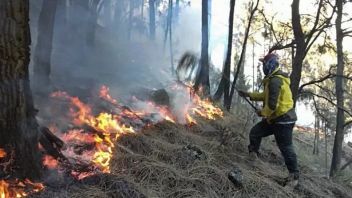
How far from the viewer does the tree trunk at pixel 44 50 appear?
9.35m

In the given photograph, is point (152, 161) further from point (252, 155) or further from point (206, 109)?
point (206, 109)

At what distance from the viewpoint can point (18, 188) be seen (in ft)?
16.0

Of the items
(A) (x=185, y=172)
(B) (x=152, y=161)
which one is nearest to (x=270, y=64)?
(A) (x=185, y=172)

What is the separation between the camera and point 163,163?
21.6 ft

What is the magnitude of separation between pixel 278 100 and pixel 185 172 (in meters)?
1.91

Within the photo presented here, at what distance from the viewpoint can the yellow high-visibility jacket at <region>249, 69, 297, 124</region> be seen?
7.09 metres

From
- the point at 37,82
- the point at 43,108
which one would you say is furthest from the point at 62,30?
the point at 43,108

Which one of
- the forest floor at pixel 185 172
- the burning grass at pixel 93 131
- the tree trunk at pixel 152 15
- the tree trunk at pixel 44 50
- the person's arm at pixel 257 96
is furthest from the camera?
the tree trunk at pixel 152 15

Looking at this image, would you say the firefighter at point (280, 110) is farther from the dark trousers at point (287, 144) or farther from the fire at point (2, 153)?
the fire at point (2, 153)

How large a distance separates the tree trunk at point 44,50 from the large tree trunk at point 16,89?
163 inches

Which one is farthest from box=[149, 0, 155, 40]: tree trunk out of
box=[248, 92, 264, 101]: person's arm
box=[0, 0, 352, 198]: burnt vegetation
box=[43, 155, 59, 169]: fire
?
box=[43, 155, 59, 169]: fire

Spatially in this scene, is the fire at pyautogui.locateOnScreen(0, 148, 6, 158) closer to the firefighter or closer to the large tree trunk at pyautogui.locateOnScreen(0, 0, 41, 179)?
the large tree trunk at pyautogui.locateOnScreen(0, 0, 41, 179)

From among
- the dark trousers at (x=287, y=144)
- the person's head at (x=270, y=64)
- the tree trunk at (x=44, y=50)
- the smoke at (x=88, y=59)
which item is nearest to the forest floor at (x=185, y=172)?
the dark trousers at (x=287, y=144)

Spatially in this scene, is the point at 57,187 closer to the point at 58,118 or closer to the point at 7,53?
the point at 7,53
